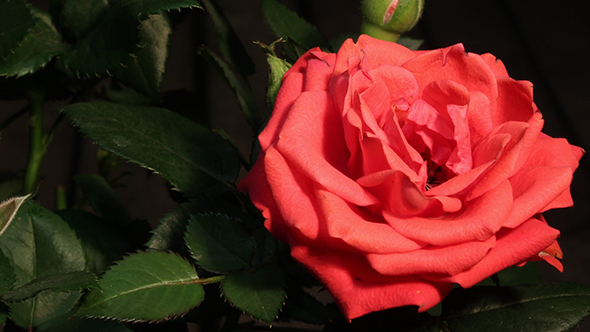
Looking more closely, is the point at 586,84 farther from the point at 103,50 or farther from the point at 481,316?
the point at 103,50

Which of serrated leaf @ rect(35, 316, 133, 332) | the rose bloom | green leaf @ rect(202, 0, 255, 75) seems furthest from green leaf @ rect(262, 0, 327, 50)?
serrated leaf @ rect(35, 316, 133, 332)

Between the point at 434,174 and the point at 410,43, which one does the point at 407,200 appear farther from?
the point at 410,43

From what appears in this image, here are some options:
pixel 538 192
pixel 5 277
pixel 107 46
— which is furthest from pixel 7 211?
pixel 538 192

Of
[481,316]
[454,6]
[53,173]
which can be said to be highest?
[454,6]

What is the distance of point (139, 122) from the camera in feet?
1.00

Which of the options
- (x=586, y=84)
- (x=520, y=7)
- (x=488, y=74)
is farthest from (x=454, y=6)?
(x=488, y=74)

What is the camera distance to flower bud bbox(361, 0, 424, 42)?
309mm

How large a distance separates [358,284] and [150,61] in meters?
0.23

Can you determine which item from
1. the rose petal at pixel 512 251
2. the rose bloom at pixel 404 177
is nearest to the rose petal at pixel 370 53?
the rose bloom at pixel 404 177

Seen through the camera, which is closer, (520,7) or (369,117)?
(369,117)

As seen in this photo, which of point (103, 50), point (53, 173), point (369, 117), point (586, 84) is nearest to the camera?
point (369, 117)

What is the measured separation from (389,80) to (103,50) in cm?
19

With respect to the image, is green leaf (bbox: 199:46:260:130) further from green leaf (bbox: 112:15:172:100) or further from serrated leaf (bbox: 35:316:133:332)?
serrated leaf (bbox: 35:316:133:332)

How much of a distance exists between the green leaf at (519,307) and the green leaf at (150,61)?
253mm
